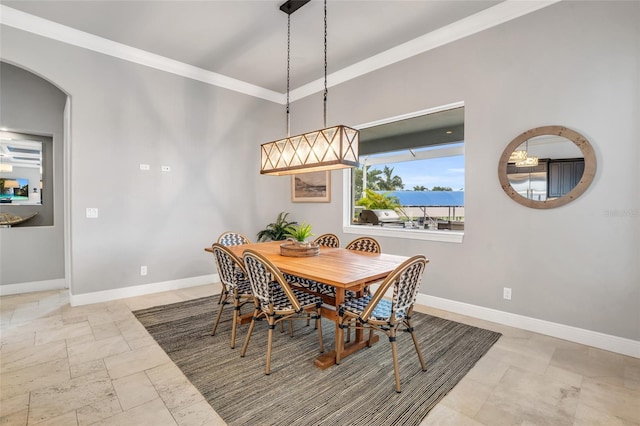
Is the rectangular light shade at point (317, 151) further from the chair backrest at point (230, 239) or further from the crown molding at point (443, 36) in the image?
the crown molding at point (443, 36)

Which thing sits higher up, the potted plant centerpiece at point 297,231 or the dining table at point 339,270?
the potted plant centerpiece at point 297,231

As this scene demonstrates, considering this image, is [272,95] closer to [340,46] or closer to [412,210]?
[340,46]

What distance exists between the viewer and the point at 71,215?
11.8ft

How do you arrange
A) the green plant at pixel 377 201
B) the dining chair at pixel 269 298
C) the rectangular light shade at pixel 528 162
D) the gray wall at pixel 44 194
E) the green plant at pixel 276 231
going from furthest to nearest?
the green plant at pixel 276 231
the green plant at pixel 377 201
the gray wall at pixel 44 194
the rectangular light shade at pixel 528 162
the dining chair at pixel 269 298

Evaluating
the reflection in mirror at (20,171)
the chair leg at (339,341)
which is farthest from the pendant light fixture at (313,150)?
the reflection in mirror at (20,171)

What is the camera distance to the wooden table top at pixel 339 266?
209 cm

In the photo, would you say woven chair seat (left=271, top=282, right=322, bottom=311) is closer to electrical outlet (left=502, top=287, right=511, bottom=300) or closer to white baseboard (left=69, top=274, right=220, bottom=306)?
electrical outlet (left=502, top=287, right=511, bottom=300)

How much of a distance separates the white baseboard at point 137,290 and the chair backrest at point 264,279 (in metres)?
2.57

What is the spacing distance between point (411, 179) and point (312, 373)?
10.3 ft

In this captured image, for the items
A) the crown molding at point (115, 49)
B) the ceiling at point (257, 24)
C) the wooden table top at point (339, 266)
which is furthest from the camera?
the crown molding at point (115, 49)

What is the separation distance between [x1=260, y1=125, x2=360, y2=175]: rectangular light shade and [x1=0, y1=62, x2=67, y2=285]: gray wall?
11.7ft

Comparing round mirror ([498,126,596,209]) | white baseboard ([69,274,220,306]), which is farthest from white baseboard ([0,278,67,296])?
round mirror ([498,126,596,209])

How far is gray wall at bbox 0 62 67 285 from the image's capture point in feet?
13.3

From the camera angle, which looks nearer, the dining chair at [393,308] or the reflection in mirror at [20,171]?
the dining chair at [393,308]
